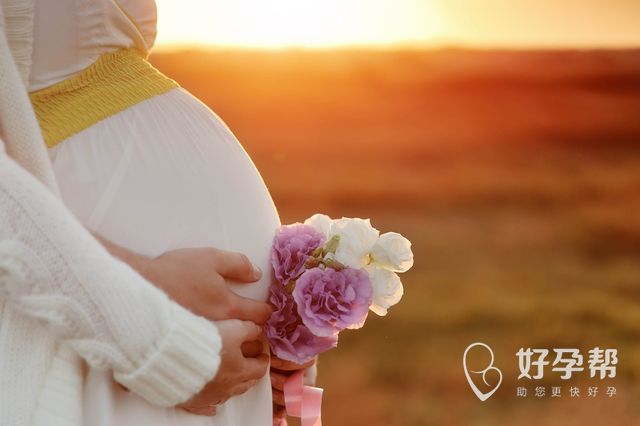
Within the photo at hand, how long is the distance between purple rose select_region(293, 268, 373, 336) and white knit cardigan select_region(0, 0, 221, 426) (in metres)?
0.28

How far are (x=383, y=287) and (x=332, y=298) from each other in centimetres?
13

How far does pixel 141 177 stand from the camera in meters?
1.59

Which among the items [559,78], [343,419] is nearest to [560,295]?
[343,419]

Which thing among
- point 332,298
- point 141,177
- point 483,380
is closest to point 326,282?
point 332,298

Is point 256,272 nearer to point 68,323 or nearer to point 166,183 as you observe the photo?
point 166,183

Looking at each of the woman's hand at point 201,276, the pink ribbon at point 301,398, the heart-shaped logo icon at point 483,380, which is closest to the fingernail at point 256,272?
the woman's hand at point 201,276

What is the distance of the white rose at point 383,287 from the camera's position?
1761 millimetres

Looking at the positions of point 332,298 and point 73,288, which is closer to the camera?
point 73,288

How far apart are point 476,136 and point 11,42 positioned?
1792 centimetres

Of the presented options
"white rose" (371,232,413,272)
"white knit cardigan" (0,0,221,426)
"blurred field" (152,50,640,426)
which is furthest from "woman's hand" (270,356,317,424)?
"blurred field" (152,50,640,426)

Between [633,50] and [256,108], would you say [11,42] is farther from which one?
[633,50]

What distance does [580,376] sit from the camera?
7742 mm

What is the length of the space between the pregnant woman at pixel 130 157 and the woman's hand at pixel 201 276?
55 millimetres

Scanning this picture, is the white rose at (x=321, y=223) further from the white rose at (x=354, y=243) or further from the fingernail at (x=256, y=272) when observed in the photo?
the fingernail at (x=256, y=272)
